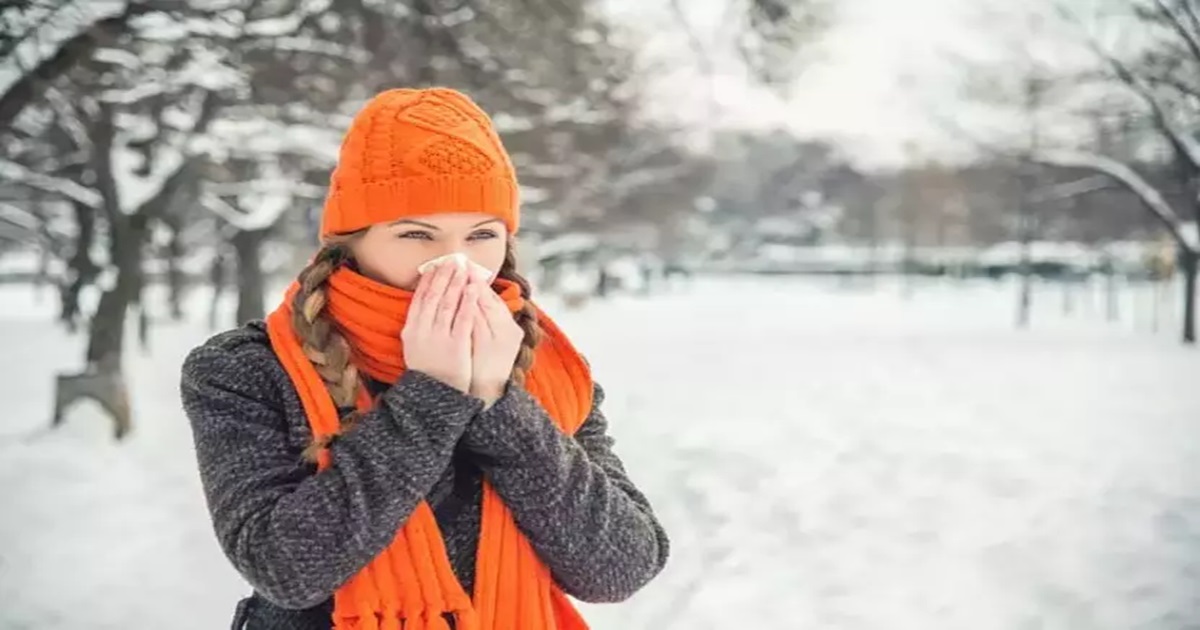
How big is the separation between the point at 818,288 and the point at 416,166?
147 centimetres

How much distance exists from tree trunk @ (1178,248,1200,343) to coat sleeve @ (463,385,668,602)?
156 centimetres

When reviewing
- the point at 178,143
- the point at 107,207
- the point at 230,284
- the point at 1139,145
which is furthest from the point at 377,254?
the point at 230,284

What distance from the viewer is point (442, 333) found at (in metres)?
0.55

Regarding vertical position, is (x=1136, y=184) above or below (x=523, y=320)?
above

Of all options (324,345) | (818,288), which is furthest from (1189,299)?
(324,345)

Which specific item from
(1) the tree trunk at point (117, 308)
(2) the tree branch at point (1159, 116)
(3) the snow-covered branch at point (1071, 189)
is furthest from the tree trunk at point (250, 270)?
(2) the tree branch at point (1159, 116)

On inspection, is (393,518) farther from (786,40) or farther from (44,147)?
(44,147)

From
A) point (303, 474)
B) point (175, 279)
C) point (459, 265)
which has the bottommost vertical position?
point (175, 279)

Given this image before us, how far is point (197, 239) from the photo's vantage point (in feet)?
16.0

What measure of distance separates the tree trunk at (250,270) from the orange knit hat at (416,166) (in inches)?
109

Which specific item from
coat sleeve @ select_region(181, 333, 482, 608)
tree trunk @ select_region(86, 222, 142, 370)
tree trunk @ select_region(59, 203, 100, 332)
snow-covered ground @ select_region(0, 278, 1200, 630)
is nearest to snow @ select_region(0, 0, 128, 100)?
snow-covered ground @ select_region(0, 278, 1200, 630)

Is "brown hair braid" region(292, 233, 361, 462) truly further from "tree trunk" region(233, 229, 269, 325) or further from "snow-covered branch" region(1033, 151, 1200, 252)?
"tree trunk" region(233, 229, 269, 325)

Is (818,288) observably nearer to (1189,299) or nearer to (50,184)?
(1189,299)

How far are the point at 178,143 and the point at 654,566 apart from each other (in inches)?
99.7
